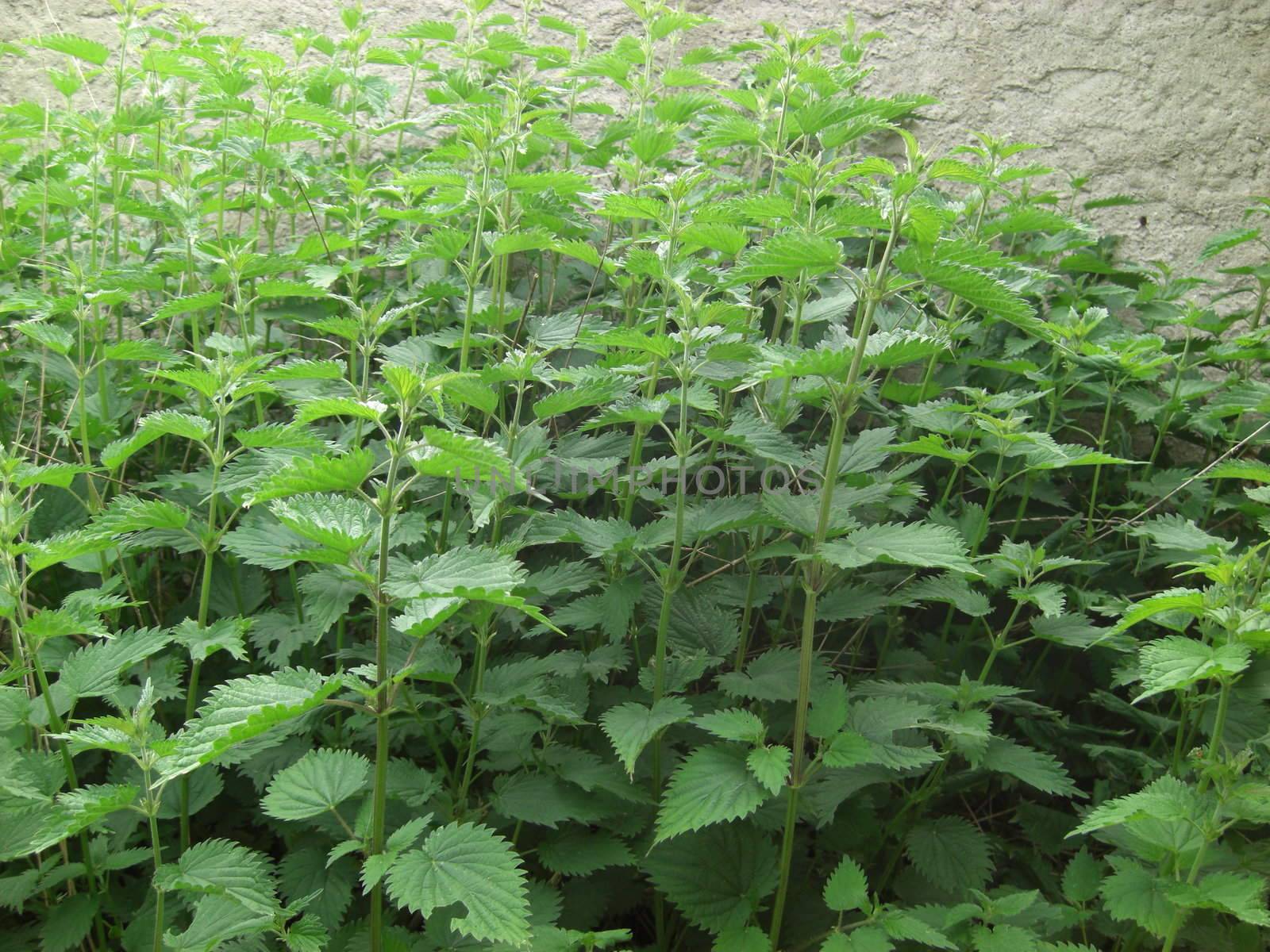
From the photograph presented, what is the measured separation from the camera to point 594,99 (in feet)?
12.7

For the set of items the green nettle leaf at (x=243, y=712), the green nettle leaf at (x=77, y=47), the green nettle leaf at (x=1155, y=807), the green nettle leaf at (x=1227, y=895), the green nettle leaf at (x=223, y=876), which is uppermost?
the green nettle leaf at (x=77, y=47)

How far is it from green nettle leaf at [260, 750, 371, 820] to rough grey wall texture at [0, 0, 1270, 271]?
3.00 meters

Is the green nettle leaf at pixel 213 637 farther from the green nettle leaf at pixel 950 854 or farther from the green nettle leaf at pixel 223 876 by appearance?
the green nettle leaf at pixel 950 854

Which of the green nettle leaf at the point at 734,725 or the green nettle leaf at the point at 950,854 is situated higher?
the green nettle leaf at the point at 734,725

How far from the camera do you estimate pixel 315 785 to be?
1.57 m

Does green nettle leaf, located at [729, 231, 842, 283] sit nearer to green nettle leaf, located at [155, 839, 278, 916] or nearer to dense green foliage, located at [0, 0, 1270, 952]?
dense green foliage, located at [0, 0, 1270, 952]

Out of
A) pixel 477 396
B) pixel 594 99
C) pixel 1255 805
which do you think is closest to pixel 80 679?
pixel 477 396

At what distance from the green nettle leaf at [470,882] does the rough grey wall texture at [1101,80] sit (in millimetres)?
3027

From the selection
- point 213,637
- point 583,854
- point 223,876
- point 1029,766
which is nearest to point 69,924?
point 223,876

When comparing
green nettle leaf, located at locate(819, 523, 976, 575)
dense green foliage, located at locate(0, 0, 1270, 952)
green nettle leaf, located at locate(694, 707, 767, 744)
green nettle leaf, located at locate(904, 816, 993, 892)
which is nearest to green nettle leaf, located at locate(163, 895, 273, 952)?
dense green foliage, located at locate(0, 0, 1270, 952)

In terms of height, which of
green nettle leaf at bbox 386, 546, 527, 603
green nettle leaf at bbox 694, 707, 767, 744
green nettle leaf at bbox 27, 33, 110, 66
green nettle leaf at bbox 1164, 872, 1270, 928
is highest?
green nettle leaf at bbox 27, 33, 110, 66

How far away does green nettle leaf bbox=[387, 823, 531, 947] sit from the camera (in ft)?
4.30

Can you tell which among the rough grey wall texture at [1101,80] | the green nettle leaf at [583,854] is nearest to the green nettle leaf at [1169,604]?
the green nettle leaf at [583,854]

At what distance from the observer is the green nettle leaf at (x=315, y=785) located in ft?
4.99
